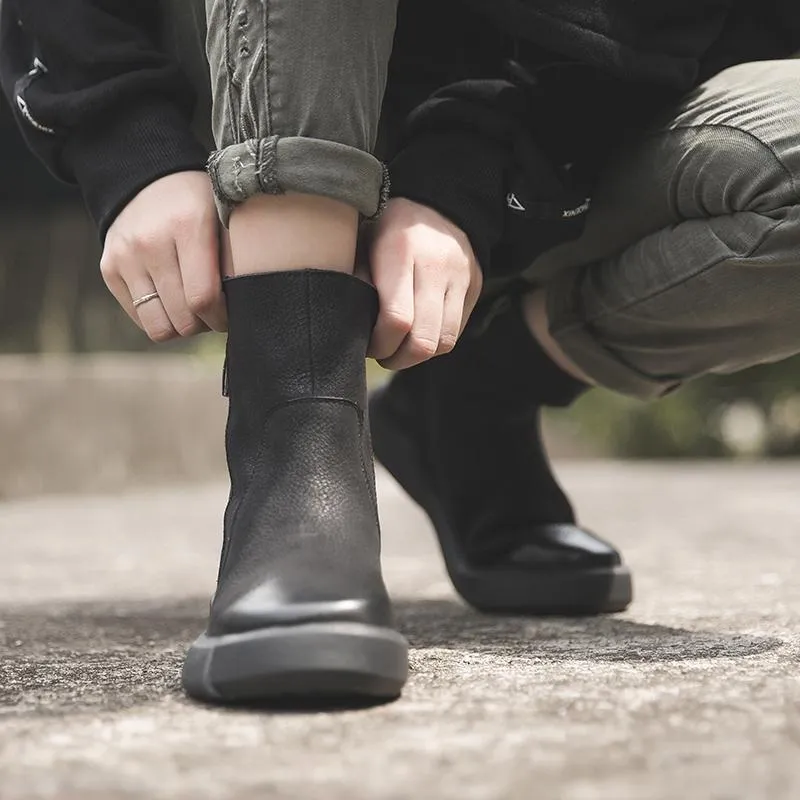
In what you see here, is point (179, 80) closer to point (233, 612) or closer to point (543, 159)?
point (543, 159)

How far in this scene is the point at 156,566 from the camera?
5.30 ft

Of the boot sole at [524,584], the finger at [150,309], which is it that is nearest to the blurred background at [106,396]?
the boot sole at [524,584]

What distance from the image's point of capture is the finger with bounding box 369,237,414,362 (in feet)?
2.39

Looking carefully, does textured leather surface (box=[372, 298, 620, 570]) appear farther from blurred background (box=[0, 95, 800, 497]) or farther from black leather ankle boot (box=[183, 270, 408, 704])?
blurred background (box=[0, 95, 800, 497])

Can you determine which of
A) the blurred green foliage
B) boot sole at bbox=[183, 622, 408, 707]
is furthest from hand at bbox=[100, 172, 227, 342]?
the blurred green foliage

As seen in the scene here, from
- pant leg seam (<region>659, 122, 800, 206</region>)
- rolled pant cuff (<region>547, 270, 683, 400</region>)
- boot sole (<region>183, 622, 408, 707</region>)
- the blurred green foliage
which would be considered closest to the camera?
boot sole (<region>183, 622, 408, 707</region>)

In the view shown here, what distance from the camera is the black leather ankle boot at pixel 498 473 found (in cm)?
108

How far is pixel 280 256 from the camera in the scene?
720 millimetres

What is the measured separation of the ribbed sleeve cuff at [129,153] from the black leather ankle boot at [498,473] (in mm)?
365

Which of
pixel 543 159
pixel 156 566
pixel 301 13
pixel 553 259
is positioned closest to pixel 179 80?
pixel 301 13

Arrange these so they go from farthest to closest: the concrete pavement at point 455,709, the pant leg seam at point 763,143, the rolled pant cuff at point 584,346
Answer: the rolled pant cuff at point 584,346, the pant leg seam at point 763,143, the concrete pavement at point 455,709

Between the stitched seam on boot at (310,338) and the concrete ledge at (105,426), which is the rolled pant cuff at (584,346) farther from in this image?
the concrete ledge at (105,426)

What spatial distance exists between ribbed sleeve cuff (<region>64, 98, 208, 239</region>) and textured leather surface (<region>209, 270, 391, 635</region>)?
12cm

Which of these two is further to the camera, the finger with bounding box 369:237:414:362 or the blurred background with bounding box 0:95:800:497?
the blurred background with bounding box 0:95:800:497
